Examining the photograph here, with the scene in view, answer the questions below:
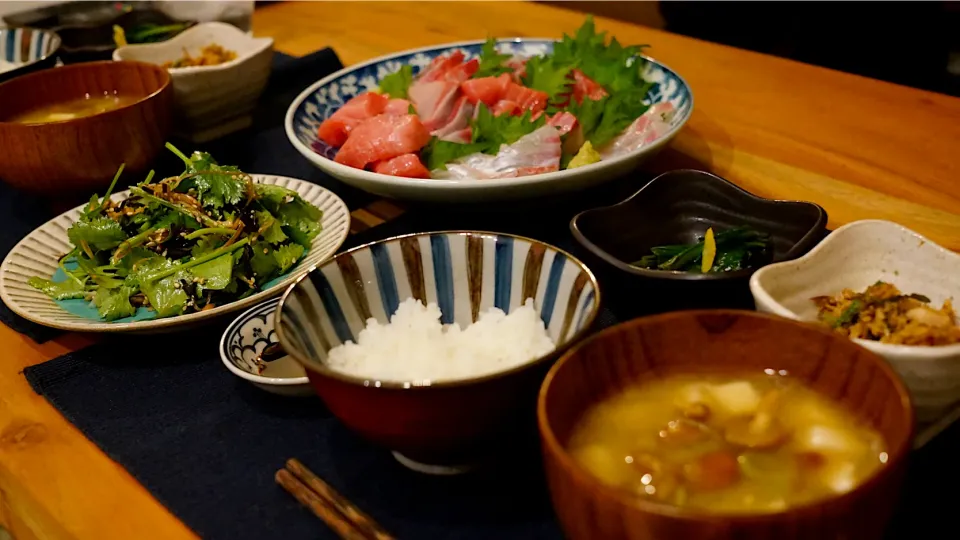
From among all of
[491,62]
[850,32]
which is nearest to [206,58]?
[491,62]

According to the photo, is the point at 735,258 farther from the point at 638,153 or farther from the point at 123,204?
the point at 123,204

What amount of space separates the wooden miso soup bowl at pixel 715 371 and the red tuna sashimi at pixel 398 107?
104cm

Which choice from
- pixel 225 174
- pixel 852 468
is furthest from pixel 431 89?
pixel 852 468

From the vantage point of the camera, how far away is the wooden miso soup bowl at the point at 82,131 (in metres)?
1.71

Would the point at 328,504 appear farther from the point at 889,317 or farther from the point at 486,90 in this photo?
the point at 486,90

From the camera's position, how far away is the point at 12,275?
147 cm

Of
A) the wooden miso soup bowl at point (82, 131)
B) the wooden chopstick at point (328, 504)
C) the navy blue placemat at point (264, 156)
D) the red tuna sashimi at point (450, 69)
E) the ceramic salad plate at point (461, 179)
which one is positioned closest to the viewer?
the wooden chopstick at point (328, 504)

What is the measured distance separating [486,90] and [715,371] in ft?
3.46

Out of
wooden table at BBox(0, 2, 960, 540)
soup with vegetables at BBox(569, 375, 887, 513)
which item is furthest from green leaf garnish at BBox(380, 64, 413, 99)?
soup with vegetables at BBox(569, 375, 887, 513)

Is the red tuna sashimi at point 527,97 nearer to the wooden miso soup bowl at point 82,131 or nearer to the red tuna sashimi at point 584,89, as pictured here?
the red tuna sashimi at point 584,89

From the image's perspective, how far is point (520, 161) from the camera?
1611 mm

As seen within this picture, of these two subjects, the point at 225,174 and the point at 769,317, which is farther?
the point at 225,174

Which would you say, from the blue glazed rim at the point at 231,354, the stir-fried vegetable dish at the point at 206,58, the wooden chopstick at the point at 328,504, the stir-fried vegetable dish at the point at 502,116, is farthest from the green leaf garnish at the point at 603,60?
the wooden chopstick at the point at 328,504

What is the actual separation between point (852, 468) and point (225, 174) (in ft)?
3.86
